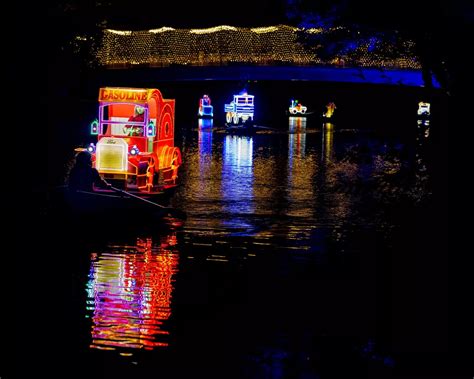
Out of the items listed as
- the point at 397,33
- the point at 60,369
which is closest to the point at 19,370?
the point at 60,369

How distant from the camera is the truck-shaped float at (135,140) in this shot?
19.9 m

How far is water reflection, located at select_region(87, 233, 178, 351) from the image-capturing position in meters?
9.41

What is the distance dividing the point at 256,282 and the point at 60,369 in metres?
4.36

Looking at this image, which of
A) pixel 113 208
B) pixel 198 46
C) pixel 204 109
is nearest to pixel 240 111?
pixel 198 46

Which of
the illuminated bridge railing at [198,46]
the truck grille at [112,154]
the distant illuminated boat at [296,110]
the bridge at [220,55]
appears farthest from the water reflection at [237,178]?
the distant illuminated boat at [296,110]

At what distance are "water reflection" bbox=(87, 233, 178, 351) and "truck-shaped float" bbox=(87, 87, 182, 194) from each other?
475 centimetres

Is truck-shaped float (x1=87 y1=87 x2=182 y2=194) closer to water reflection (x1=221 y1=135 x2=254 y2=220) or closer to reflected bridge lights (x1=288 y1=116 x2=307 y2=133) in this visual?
water reflection (x1=221 y1=135 x2=254 y2=220)

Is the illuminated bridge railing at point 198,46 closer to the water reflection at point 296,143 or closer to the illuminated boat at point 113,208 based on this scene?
the water reflection at point 296,143

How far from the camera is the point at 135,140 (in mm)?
20750

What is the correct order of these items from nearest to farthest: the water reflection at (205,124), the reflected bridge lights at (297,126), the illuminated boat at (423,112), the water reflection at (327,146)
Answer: the illuminated boat at (423,112)
the water reflection at (327,146)
the reflected bridge lights at (297,126)
the water reflection at (205,124)

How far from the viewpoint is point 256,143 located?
4547 cm

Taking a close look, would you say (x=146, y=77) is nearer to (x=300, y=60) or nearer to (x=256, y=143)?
(x=300, y=60)

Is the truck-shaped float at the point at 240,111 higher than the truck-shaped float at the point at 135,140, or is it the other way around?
the truck-shaped float at the point at 240,111

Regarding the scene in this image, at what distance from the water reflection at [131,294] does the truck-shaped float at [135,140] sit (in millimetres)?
4745
